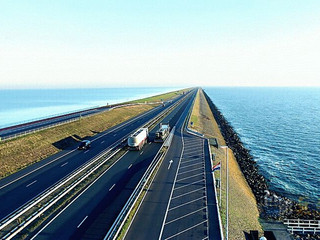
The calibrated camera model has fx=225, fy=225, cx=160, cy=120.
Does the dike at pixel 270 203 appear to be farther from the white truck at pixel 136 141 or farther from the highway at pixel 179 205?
the white truck at pixel 136 141

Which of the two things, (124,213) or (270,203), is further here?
(270,203)

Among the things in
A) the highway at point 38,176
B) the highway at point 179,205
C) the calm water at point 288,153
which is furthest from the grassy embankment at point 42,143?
the calm water at point 288,153

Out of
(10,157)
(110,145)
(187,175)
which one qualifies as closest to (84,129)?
(110,145)

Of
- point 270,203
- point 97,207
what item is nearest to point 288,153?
point 270,203

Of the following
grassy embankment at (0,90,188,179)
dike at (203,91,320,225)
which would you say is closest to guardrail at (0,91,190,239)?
grassy embankment at (0,90,188,179)

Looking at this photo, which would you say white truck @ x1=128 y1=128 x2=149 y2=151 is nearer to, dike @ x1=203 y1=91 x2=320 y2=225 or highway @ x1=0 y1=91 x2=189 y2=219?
highway @ x1=0 y1=91 x2=189 y2=219

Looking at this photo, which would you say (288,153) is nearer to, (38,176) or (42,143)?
(38,176)

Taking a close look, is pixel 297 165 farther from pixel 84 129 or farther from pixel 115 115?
pixel 115 115

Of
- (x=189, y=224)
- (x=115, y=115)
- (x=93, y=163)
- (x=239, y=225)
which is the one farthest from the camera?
(x=115, y=115)
